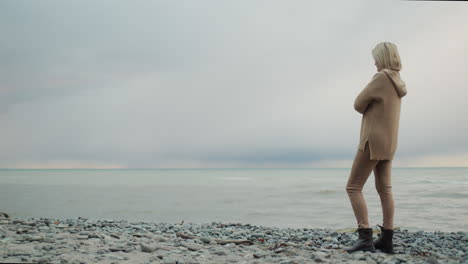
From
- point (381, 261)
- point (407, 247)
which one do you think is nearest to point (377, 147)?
point (381, 261)

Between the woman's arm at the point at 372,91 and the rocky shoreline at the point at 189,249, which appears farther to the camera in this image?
the woman's arm at the point at 372,91

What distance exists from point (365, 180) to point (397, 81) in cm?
120

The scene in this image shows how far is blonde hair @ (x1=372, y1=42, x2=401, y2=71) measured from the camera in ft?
14.4

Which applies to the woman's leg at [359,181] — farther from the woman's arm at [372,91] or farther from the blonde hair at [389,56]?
the blonde hair at [389,56]

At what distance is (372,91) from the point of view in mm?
4340

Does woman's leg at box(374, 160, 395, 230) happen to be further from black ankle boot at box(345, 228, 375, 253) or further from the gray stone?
the gray stone

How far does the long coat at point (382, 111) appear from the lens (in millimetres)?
4293

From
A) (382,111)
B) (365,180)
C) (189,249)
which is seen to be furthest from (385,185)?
(189,249)

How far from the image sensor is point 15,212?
11.9m

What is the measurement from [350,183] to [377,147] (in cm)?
Result: 56

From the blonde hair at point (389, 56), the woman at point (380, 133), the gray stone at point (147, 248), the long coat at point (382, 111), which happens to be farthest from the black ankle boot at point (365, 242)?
the gray stone at point (147, 248)

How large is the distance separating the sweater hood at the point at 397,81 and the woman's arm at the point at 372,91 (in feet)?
0.25

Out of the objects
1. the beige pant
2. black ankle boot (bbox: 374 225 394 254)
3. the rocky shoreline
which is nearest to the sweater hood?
the beige pant

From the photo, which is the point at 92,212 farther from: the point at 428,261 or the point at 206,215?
the point at 428,261
